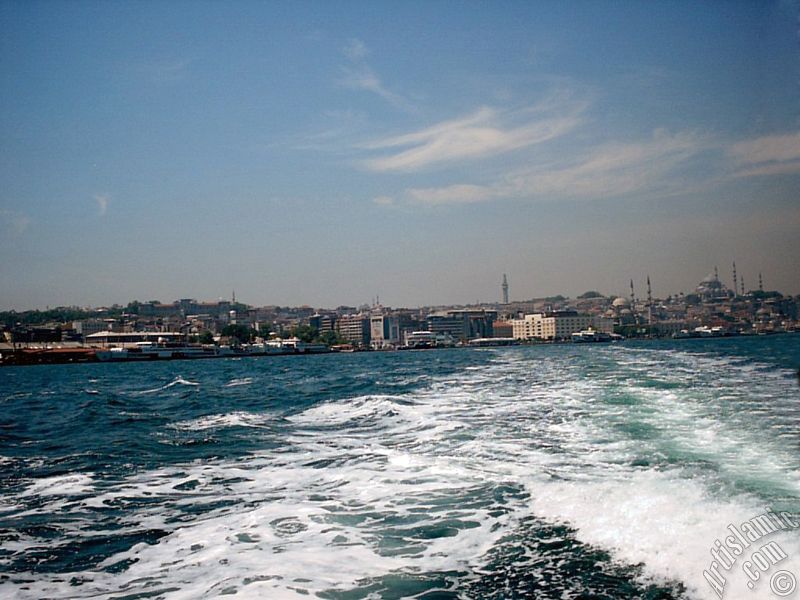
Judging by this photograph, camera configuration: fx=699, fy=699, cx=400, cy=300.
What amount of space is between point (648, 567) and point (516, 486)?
3125 mm

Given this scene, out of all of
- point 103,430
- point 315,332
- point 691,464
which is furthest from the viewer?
point 315,332

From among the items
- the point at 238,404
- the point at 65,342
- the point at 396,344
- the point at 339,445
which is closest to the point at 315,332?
the point at 396,344

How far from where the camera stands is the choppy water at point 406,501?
5371 millimetres

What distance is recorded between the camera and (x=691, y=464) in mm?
8844

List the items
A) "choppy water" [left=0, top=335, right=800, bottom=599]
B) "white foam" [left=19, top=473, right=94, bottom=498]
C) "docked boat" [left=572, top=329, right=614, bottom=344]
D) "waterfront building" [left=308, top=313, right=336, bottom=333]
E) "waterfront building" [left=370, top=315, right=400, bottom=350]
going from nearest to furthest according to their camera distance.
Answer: "choppy water" [left=0, top=335, right=800, bottom=599] < "white foam" [left=19, top=473, right=94, bottom=498] < "docked boat" [left=572, top=329, right=614, bottom=344] < "waterfront building" [left=370, top=315, right=400, bottom=350] < "waterfront building" [left=308, top=313, right=336, bottom=333]

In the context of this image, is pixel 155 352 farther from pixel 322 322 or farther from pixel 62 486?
pixel 62 486

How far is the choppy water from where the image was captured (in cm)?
537

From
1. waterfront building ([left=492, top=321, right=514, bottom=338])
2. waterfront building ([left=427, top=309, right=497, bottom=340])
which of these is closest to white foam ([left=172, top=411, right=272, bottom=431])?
waterfront building ([left=427, top=309, right=497, bottom=340])

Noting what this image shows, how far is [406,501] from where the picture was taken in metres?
7.91

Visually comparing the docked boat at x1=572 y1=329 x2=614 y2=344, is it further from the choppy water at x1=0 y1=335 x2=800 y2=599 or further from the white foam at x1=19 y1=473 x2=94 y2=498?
the white foam at x1=19 y1=473 x2=94 y2=498

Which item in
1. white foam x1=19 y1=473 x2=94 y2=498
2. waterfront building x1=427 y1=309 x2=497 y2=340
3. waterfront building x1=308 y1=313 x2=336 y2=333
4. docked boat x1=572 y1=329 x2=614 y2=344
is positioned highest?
waterfront building x1=308 y1=313 x2=336 y2=333

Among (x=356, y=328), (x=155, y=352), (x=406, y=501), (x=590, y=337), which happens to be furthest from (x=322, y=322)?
(x=406, y=501)

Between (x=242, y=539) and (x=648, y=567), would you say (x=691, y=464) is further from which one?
(x=242, y=539)

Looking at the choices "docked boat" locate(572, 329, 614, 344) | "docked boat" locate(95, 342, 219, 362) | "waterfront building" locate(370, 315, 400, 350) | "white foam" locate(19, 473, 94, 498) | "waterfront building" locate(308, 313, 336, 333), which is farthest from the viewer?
"waterfront building" locate(308, 313, 336, 333)
